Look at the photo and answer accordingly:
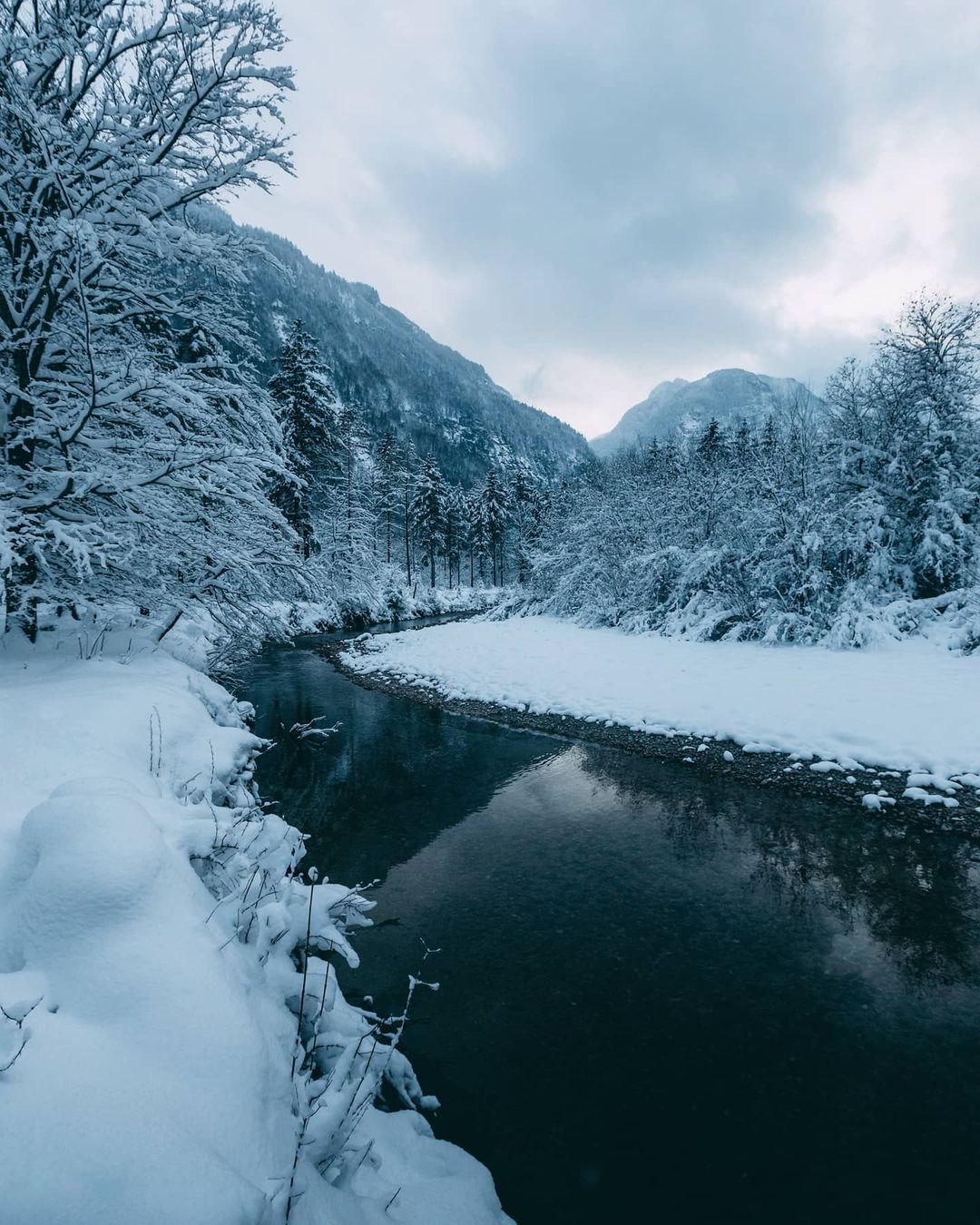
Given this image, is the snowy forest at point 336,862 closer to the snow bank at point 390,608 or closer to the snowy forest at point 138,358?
the snowy forest at point 138,358

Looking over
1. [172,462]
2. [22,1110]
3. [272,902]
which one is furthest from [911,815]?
[172,462]

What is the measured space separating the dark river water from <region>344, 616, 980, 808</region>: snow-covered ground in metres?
1.78

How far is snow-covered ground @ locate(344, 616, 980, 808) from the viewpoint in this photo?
8797 millimetres

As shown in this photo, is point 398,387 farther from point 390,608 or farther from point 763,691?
point 763,691

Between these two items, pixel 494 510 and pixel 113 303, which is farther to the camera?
pixel 494 510

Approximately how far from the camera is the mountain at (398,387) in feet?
486

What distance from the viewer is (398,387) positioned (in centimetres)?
16662

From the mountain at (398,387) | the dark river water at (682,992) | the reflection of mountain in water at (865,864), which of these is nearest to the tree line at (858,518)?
the reflection of mountain in water at (865,864)

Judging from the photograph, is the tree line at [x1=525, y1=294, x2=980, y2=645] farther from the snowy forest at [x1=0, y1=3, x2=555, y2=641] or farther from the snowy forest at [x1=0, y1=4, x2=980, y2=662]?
the snowy forest at [x1=0, y1=3, x2=555, y2=641]

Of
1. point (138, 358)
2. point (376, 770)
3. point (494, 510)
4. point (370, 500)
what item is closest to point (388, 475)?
point (370, 500)

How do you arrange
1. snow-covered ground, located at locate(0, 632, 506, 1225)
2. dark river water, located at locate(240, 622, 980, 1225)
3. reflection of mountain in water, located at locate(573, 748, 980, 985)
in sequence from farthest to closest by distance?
reflection of mountain in water, located at locate(573, 748, 980, 985) → dark river water, located at locate(240, 622, 980, 1225) → snow-covered ground, located at locate(0, 632, 506, 1225)

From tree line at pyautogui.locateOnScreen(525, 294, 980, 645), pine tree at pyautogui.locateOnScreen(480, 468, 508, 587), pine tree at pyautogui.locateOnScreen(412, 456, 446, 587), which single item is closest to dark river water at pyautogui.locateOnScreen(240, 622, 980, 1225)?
tree line at pyautogui.locateOnScreen(525, 294, 980, 645)

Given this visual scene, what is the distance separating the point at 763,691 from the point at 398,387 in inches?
6825

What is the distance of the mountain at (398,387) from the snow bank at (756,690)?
120 meters
